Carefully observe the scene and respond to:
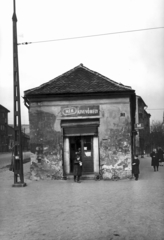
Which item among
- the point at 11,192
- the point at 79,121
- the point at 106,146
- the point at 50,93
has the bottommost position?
the point at 11,192

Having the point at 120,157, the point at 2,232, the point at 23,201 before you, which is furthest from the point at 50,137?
the point at 2,232

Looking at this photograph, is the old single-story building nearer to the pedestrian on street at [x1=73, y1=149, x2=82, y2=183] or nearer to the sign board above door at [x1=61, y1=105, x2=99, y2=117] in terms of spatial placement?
the sign board above door at [x1=61, y1=105, x2=99, y2=117]

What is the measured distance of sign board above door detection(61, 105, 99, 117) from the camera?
16.8m

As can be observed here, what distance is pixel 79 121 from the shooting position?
17.0m

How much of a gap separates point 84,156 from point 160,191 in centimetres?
597

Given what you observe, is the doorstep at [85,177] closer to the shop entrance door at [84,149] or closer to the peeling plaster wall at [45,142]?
the shop entrance door at [84,149]

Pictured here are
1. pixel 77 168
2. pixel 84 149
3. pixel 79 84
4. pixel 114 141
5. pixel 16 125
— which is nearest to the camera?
pixel 16 125

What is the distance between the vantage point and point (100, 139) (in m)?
16.8

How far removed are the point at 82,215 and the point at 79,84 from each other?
10.7m

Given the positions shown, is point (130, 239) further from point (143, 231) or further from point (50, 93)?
point (50, 93)

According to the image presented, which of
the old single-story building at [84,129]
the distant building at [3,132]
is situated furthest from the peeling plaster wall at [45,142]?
the distant building at [3,132]

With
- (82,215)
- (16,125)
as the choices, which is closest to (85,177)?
(16,125)

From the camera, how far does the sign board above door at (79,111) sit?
55.1 feet

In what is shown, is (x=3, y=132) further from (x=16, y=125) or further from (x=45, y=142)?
(x=16, y=125)
